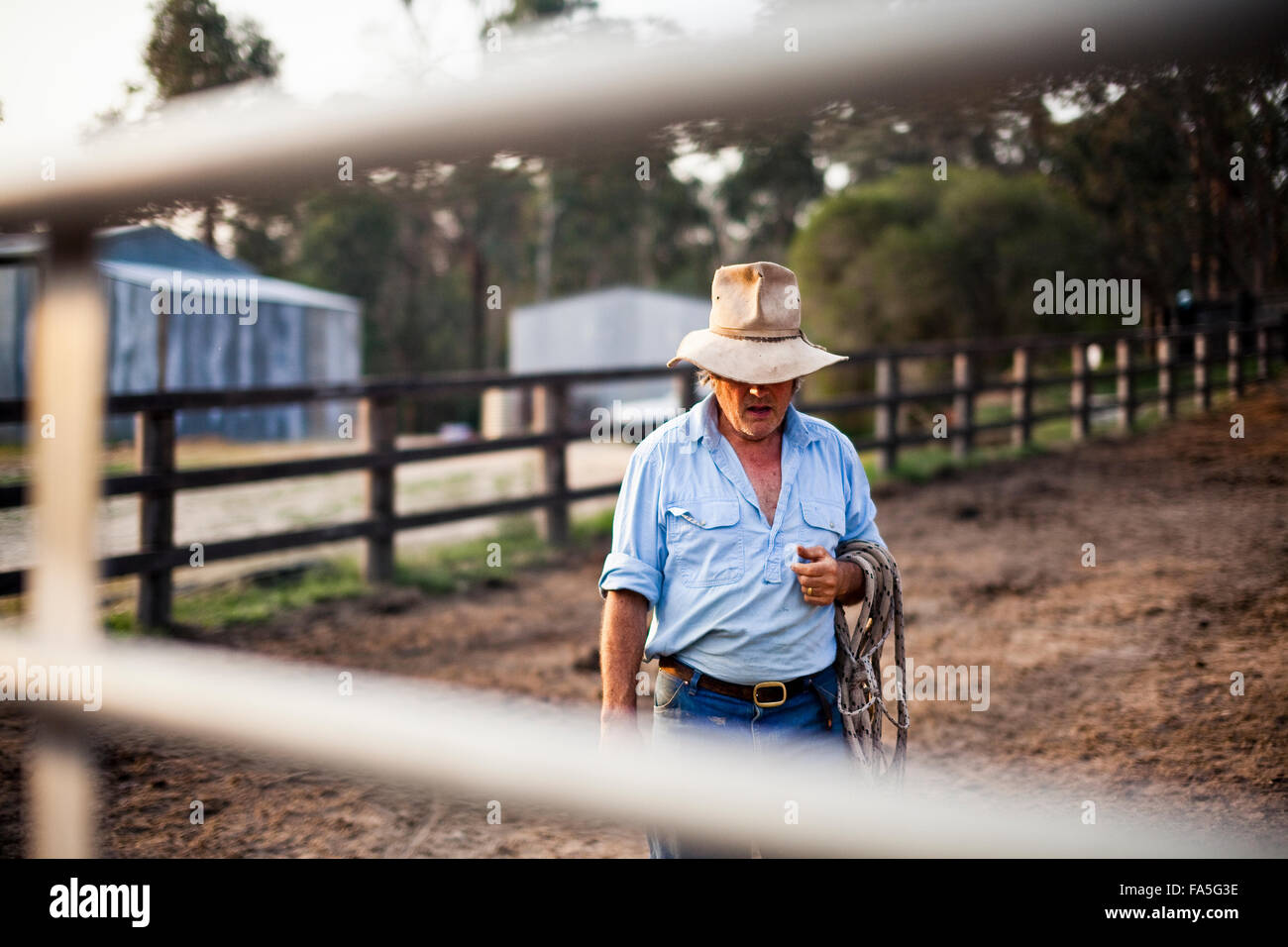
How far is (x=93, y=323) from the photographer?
0.88m

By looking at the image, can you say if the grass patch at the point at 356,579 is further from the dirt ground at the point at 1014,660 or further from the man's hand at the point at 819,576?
the man's hand at the point at 819,576

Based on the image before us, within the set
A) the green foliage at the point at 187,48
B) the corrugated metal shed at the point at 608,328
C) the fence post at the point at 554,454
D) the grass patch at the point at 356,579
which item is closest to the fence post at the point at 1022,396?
the grass patch at the point at 356,579

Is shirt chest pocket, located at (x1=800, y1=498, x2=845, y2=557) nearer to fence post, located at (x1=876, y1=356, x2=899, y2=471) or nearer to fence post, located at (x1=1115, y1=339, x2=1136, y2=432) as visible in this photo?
fence post, located at (x1=876, y1=356, x2=899, y2=471)

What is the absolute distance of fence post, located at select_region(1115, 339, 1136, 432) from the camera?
919 centimetres

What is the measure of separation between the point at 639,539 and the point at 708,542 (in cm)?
11

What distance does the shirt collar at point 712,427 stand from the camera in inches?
64.1

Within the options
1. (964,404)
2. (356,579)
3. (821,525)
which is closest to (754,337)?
(821,525)

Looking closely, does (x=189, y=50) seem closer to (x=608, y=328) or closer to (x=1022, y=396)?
(x=1022, y=396)

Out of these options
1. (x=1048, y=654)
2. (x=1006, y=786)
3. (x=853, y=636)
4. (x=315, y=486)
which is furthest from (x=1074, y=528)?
(x=315, y=486)

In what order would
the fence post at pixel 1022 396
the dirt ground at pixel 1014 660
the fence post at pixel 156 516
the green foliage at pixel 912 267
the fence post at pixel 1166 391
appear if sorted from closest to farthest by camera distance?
the dirt ground at pixel 1014 660, the fence post at pixel 156 516, the fence post at pixel 1166 391, the fence post at pixel 1022 396, the green foliage at pixel 912 267

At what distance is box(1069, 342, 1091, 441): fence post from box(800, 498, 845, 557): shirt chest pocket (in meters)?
8.68
